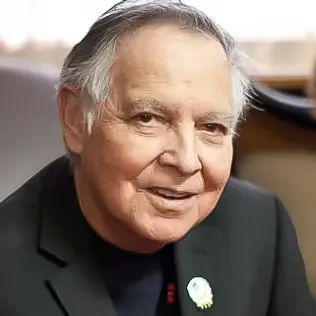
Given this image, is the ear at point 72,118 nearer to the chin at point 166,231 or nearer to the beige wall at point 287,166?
the chin at point 166,231

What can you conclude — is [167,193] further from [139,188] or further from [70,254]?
[70,254]

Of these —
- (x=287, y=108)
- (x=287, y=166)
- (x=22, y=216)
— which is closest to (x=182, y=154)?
(x=22, y=216)

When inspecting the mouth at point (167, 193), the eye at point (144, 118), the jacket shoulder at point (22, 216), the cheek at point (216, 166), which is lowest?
the jacket shoulder at point (22, 216)

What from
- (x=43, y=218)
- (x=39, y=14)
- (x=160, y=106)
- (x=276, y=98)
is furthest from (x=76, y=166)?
(x=39, y=14)

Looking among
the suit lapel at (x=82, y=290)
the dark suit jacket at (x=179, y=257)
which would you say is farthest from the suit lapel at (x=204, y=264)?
the suit lapel at (x=82, y=290)

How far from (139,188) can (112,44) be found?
220 mm

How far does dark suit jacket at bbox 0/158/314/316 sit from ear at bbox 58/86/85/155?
11 centimetres

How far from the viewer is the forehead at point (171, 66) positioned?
1244 mm

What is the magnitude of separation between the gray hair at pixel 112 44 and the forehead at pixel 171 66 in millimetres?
19

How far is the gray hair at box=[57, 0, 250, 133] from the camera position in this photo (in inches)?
50.4

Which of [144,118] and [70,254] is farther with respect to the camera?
[70,254]

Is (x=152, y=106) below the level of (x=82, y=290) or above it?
above

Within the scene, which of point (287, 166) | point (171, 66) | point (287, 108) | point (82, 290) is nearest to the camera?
point (171, 66)

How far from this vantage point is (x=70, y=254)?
1.37 meters
